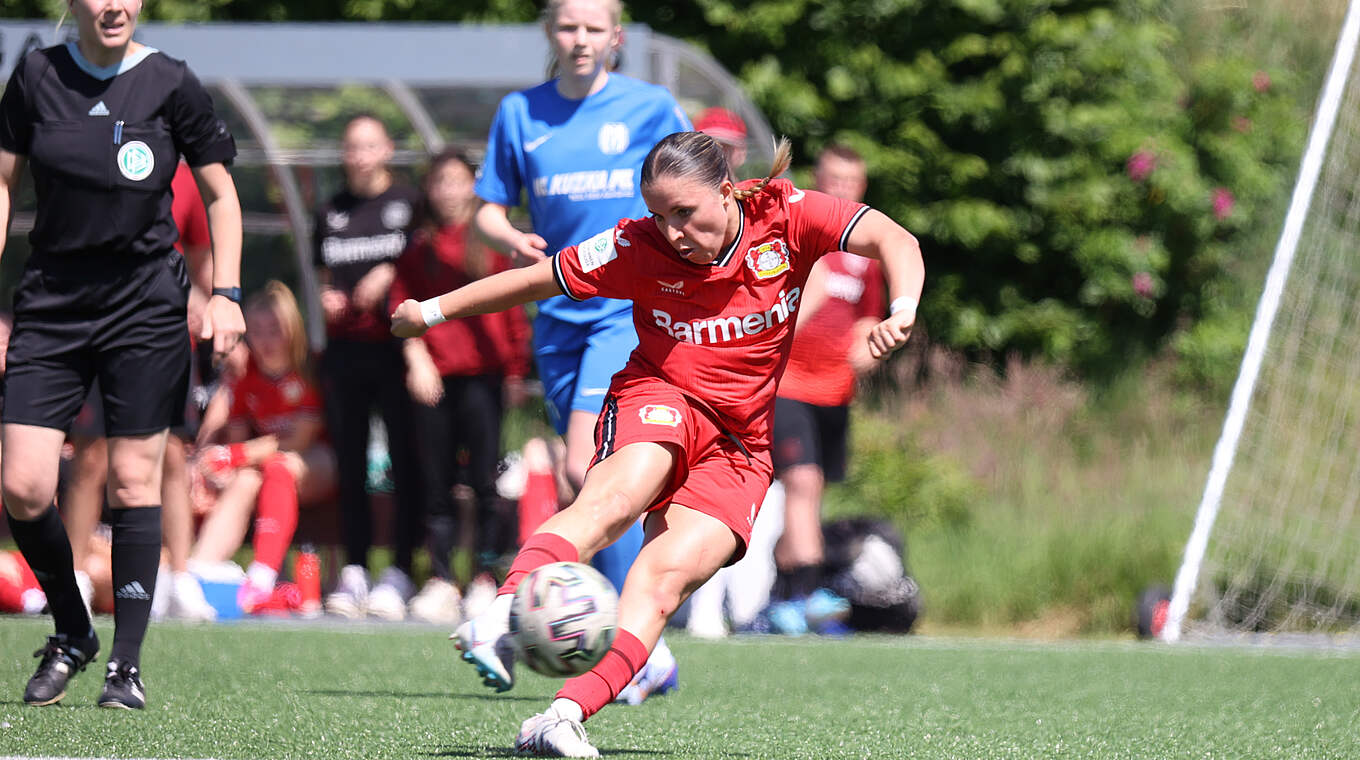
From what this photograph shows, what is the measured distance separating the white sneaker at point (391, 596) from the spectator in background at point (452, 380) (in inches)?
2.9

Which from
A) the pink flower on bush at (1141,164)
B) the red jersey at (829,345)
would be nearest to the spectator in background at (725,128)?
the red jersey at (829,345)

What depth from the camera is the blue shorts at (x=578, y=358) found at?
553 centimetres

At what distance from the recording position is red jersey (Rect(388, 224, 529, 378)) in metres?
8.78

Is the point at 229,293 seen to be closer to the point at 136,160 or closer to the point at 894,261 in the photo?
the point at 136,160

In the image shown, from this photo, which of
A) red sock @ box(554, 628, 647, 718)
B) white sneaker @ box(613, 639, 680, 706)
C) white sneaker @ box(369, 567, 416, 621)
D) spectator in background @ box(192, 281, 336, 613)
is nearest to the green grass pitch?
white sneaker @ box(613, 639, 680, 706)

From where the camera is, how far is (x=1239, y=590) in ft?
28.9

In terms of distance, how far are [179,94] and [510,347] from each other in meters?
4.04

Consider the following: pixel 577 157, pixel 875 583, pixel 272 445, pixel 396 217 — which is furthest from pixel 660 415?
pixel 272 445

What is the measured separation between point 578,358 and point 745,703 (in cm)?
127

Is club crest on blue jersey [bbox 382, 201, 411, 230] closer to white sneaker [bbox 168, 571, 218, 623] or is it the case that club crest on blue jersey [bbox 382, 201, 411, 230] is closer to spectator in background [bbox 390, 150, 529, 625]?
spectator in background [bbox 390, 150, 529, 625]

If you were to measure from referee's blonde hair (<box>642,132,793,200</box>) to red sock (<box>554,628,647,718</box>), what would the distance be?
1.13m

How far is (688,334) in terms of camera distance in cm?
443

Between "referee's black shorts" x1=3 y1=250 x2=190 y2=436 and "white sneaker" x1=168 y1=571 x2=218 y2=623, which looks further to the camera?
"white sneaker" x1=168 y1=571 x2=218 y2=623

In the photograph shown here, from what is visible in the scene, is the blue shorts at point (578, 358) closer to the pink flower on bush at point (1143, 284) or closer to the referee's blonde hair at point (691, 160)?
the referee's blonde hair at point (691, 160)
